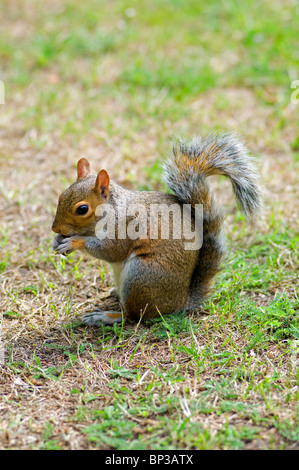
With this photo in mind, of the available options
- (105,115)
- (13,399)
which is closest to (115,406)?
(13,399)

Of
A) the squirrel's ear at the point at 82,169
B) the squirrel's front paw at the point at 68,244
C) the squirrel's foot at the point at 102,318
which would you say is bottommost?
the squirrel's foot at the point at 102,318

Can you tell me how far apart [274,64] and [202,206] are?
2778mm

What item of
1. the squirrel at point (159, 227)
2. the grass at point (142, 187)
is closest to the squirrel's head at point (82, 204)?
the squirrel at point (159, 227)

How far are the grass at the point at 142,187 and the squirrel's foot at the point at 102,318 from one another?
1.8 inches

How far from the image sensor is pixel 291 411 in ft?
6.55

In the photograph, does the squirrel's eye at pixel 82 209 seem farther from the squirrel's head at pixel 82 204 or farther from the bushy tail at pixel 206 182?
the bushy tail at pixel 206 182

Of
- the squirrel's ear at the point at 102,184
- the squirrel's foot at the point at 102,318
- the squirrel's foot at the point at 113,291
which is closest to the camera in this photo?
the squirrel's ear at the point at 102,184

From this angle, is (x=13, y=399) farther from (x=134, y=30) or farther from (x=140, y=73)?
(x=134, y=30)

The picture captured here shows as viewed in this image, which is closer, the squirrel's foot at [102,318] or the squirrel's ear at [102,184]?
the squirrel's ear at [102,184]

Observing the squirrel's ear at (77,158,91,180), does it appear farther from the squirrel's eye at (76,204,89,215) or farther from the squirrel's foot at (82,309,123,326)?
the squirrel's foot at (82,309,123,326)

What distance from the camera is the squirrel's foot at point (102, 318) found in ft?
8.56

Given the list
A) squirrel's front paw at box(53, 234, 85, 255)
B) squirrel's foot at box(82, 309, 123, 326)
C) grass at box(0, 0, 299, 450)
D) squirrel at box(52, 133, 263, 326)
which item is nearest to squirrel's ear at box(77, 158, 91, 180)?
squirrel at box(52, 133, 263, 326)

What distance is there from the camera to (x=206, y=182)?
2.59 metres
